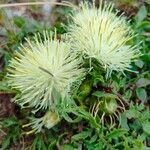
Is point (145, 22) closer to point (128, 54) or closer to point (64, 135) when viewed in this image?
point (128, 54)

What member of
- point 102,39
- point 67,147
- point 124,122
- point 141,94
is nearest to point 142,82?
point 141,94

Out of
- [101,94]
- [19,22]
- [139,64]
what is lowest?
[101,94]

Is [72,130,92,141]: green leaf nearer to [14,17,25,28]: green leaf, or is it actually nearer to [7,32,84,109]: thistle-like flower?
[7,32,84,109]: thistle-like flower

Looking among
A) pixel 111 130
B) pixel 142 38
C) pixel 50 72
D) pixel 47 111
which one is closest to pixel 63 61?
pixel 50 72

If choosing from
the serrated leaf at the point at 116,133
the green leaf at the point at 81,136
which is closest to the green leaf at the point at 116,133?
the serrated leaf at the point at 116,133

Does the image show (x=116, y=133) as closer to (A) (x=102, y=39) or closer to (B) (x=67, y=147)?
(B) (x=67, y=147)

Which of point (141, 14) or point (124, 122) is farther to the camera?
point (141, 14)

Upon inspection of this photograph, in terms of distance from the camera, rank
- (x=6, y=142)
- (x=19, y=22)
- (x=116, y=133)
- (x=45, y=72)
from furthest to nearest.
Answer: (x=19, y=22) → (x=6, y=142) → (x=116, y=133) → (x=45, y=72)

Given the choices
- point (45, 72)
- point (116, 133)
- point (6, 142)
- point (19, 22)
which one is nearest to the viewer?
point (45, 72)
